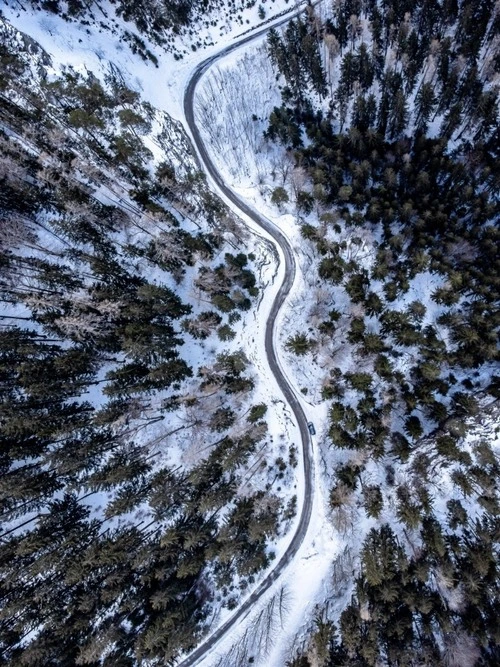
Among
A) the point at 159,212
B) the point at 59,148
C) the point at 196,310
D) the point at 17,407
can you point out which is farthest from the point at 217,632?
the point at 59,148

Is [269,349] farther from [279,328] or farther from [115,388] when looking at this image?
[115,388]

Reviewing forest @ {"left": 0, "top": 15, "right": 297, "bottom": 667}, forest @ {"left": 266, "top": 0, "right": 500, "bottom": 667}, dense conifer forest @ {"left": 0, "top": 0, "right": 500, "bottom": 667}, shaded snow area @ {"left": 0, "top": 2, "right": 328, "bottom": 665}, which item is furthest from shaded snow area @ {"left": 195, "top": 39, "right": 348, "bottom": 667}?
forest @ {"left": 0, "top": 15, "right": 297, "bottom": 667}

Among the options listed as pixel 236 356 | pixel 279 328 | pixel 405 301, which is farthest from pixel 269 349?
pixel 405 301

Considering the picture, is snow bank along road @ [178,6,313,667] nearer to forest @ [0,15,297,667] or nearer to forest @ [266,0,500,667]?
forest @ [0,15,297,667]

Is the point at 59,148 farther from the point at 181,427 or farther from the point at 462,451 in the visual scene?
the point at 462,451

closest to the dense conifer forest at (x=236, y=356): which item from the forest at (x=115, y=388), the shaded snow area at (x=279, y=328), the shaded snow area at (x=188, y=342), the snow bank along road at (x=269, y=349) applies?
the forest at (x=115, y=388)

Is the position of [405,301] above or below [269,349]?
below

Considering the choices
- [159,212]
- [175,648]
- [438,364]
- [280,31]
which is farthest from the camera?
[280,31]
